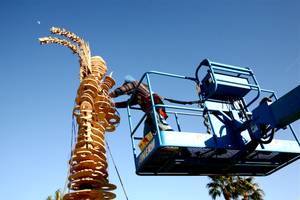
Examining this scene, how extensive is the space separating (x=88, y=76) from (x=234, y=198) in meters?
16.8

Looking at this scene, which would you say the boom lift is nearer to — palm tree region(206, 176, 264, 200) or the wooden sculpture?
the wooden sculpture

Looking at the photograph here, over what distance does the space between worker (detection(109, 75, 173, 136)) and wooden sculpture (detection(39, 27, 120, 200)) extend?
4.06ft

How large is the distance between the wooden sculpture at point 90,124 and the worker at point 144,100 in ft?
4.06

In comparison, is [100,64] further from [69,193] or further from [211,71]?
[211,71]

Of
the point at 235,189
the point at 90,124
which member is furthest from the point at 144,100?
the point at 235,189

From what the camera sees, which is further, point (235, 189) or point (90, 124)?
point (235, 189)

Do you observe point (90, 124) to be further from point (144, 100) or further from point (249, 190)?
point (249, 190)

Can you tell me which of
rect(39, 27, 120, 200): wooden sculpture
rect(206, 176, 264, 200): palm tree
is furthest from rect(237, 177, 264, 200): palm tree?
rect(39, 27, 120, 200): wooden sculpture

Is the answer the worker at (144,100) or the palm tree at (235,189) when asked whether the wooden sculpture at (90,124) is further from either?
the palm tree at (235,189)

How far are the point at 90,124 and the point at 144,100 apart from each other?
6.66ft

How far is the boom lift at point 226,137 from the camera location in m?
5.58

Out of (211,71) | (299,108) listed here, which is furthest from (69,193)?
(299,108)

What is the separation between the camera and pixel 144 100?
757cm

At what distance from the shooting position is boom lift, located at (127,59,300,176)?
558 cm
